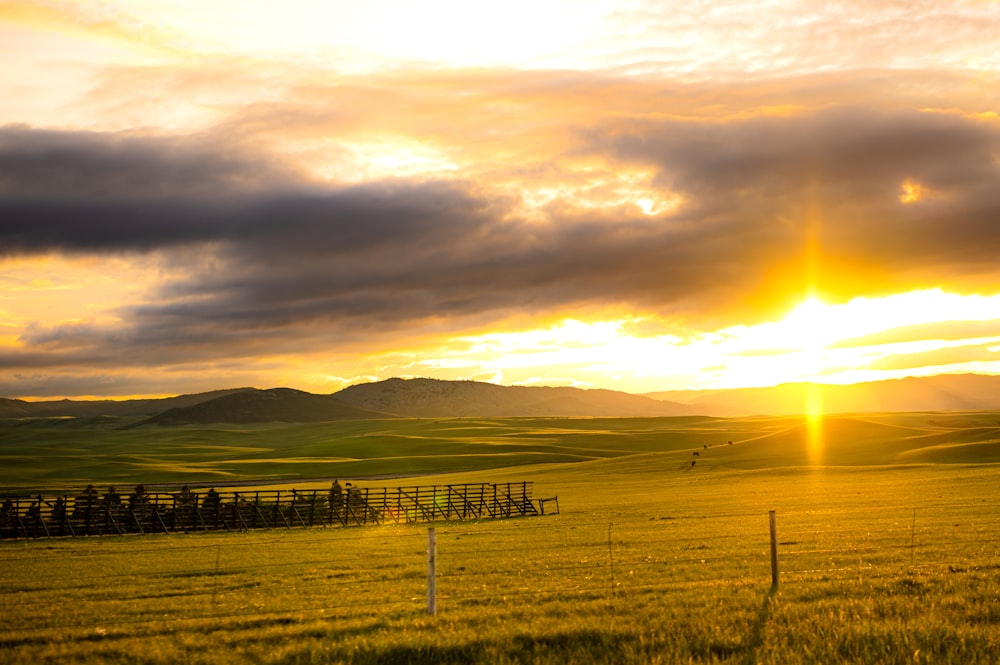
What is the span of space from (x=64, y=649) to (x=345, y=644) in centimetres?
538

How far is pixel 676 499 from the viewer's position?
201 feet

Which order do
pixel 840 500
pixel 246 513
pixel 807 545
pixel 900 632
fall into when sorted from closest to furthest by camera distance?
pixel 900 632, pixel 807 545, pixel 840 500, pixel 246 513

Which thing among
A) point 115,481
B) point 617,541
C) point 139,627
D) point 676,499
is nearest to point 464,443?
point 115,481

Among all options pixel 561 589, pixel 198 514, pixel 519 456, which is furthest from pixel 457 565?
pixel 519 456

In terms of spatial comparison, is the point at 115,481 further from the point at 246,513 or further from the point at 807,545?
the point at 807,545

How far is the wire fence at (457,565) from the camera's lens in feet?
65.2

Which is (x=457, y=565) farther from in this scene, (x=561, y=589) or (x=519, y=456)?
(x=519, y=456)

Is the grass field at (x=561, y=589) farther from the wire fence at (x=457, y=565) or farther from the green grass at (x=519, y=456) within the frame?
the green grass at (x=519, y=456)

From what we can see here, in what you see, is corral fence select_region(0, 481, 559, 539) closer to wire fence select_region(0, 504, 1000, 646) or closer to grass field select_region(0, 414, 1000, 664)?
grass field select_region(0, 414, 1000, 664)

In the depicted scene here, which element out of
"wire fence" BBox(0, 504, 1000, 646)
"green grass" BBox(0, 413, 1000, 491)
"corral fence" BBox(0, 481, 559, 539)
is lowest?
"green grass" BBox(0, 413, 1000, 491)

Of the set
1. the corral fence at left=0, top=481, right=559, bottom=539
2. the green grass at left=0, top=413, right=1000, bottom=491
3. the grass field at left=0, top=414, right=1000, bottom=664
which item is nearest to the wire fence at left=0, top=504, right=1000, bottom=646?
the grass field at left=0, top=414, right=1000, bottom=664

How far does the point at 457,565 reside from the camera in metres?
28.4

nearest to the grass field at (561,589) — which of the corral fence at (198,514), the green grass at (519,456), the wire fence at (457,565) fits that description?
the wire fence at (457,565)

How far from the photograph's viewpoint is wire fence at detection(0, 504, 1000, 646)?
65.2 ft
